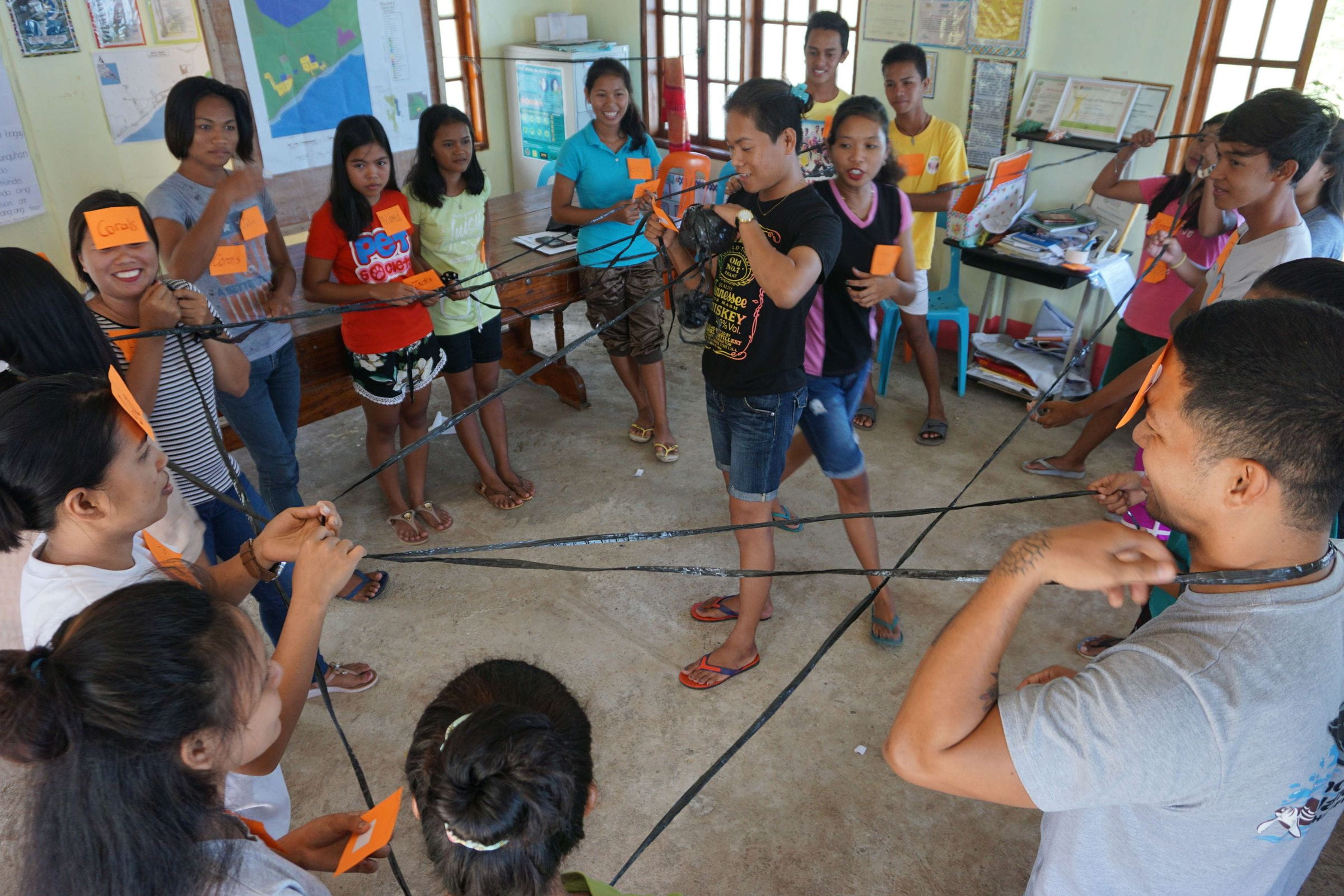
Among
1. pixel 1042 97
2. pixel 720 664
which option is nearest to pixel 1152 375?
pixel 720 664

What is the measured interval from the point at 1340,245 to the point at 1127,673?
221 cm

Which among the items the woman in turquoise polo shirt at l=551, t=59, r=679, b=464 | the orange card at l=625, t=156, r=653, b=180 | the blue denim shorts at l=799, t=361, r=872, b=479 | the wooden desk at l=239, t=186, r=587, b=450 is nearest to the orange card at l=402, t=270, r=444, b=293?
the wooden desk at l=239, t=186, r=587, b=450

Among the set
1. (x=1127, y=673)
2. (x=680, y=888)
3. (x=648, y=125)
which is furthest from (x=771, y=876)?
(x=648, y=125)

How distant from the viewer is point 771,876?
204 centimetres

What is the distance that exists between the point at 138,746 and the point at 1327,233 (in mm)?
2958

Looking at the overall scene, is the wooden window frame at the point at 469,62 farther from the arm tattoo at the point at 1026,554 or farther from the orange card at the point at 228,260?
the arm tattoo at the point at 1026,554

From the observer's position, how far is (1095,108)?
3.96m

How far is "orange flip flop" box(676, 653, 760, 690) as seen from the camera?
8.36ft

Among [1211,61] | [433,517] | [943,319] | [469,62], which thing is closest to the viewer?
[433,517]

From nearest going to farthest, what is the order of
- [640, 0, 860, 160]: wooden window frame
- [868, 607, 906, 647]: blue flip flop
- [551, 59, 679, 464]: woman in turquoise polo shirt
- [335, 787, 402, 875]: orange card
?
[335, 787, 402, 875]: orange card, [868, 607, 906, 647]: blue flip flop, [551, 59, 679, 464]: woman in turquoise polo shirt, [640, 0, 860, 160]: wooden window frame

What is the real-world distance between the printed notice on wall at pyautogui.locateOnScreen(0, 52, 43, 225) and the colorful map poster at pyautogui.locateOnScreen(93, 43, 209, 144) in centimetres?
40

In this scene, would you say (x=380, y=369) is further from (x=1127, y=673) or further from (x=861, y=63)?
(x=861, y=63)

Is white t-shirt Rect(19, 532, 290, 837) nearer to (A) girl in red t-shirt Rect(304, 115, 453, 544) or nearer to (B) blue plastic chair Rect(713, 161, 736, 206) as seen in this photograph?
A: (A) girl in red t-shirt Rect(304, 115, 453, 544)

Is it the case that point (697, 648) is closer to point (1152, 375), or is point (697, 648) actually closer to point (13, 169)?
point (1152, 375)
